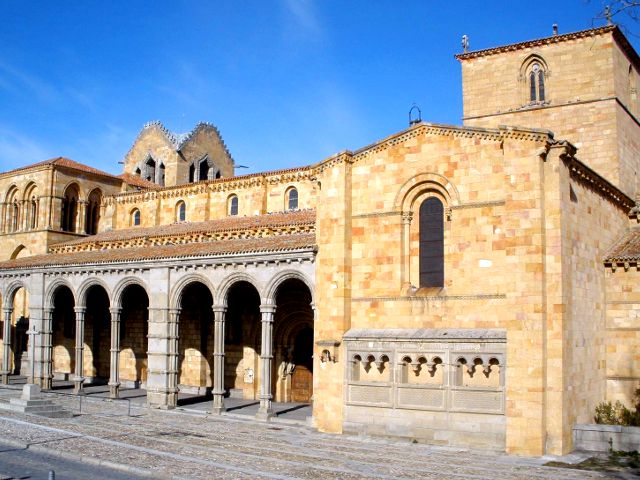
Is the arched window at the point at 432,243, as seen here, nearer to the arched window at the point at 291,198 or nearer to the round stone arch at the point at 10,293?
the arched window at the point at 291,198

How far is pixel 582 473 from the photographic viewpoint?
16891mm

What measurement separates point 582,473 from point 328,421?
826cm

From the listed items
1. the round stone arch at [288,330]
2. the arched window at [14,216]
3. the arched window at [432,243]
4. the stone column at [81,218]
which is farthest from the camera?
the arched window at [14,216]

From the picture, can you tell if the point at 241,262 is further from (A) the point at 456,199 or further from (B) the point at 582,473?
(B) the point at 582,473

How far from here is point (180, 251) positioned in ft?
95.7

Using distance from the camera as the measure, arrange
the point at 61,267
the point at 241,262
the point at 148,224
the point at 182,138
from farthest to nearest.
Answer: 1. the point at 182,138
2. the point at 148,224
3. the point at 61,267
4. the point at 241,262

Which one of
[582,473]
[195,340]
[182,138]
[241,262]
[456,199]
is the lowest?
[582,473]

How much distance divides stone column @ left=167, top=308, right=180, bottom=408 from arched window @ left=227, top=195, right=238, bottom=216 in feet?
31.1

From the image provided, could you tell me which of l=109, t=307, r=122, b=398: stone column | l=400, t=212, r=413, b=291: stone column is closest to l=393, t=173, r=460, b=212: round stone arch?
l=400, t=212, r=413, b=291: stone column

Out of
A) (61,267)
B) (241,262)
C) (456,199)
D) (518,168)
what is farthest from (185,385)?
(518,168)

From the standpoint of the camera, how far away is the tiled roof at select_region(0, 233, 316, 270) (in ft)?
84.6

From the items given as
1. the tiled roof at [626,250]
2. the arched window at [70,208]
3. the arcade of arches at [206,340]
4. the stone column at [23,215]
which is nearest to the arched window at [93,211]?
the arched window at [70,208]

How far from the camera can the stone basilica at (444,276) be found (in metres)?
19.7

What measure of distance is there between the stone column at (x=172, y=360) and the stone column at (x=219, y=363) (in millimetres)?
1964
